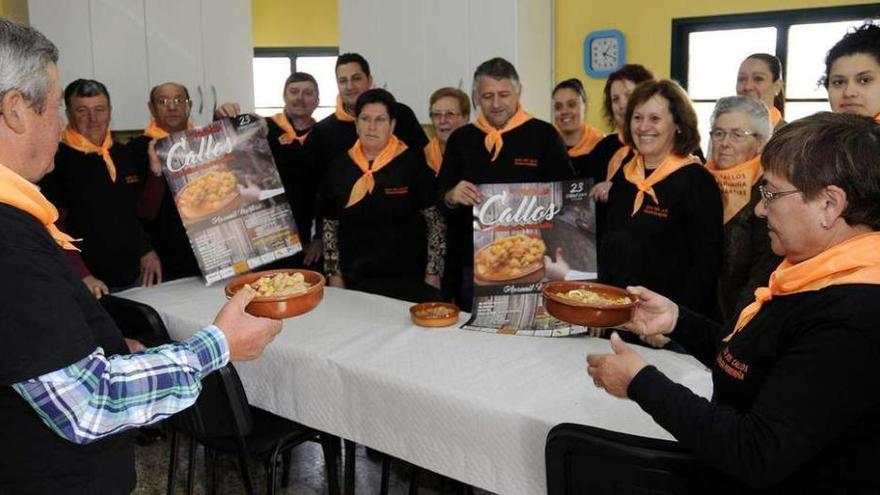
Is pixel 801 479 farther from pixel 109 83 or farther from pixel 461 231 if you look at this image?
pixel 109 83

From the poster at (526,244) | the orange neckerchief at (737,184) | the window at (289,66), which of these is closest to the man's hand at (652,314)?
the poster at (526,244)

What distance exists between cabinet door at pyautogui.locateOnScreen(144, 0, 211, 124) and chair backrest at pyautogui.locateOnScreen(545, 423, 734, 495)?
13.4ft

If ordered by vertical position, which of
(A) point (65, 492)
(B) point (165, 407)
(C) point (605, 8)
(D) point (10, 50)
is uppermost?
(C) point (605, 8)

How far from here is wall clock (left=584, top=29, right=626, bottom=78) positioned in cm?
539

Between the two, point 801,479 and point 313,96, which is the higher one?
point 313,96

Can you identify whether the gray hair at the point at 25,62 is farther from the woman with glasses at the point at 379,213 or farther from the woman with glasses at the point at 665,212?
the woman with glasses at the point at 379,213

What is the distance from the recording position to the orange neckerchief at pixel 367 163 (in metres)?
3.17

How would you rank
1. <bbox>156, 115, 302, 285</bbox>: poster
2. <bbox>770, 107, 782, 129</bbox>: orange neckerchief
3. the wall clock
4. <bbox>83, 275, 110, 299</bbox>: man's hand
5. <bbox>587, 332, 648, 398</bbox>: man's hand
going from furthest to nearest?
the wall clock, <bbox>770, 107, 782, 129</bbox>: orange neckerchief, <bbox>83, 275, 110, 299</bbox>: man's hand, <bbox>156, 115, 302, 285</bbox>: poster, <bbox>587, 332, 648, 398</bbox>: man's hand

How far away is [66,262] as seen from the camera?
116cm

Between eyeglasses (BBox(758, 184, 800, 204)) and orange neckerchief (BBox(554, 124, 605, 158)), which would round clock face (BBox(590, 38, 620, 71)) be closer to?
orange neckerchief (BBox(554, 124, 605, 158))

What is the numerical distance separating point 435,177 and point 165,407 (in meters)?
2.27

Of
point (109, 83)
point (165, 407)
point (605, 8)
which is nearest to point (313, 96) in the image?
point (109, 83)

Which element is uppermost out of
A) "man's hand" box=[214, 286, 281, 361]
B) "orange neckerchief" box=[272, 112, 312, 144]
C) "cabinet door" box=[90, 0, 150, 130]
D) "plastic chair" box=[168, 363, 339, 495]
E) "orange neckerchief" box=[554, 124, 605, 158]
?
"cabinet door" box=[90, 0, 150, 130]

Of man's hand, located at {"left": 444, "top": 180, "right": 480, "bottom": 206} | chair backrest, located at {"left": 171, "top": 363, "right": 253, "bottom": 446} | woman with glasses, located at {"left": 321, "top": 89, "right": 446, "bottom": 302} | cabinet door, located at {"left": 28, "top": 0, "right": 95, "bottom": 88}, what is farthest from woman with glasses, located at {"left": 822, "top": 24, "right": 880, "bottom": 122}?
cabinet door, located at {"left": 28, "top": 0, "right": 95, "bottom": 88}
